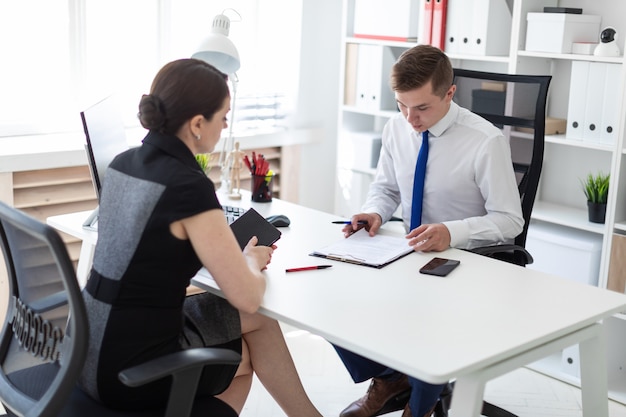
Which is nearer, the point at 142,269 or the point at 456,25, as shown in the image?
the point at 142,269

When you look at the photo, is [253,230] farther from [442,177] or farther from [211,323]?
[442,177]

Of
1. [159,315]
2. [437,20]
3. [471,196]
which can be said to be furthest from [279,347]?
[437,20]

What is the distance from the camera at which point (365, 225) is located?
A: 104 inches

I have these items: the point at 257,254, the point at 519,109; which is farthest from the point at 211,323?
the point at 519,109

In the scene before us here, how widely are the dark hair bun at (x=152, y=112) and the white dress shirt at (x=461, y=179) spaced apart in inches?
38.7

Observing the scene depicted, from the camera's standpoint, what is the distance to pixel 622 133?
3133 millimetres

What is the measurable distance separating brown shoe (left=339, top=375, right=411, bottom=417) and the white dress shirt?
1.69ft

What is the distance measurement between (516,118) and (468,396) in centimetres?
131

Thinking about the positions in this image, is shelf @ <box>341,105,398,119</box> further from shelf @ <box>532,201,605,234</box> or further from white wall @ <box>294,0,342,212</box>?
shelf @ <box>532,201,605,234</box>

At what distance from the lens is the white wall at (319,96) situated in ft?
14.3

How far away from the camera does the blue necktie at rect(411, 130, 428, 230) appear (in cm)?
272

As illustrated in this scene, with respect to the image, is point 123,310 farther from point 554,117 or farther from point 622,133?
point 554,117

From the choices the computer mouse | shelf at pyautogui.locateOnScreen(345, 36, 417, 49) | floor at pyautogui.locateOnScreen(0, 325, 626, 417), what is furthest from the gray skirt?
shelf at pyautogui.locateOnScreen(345, 36, 417, 49)

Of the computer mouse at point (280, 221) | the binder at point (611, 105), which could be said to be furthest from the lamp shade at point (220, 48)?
the binder at point (611, 105)
